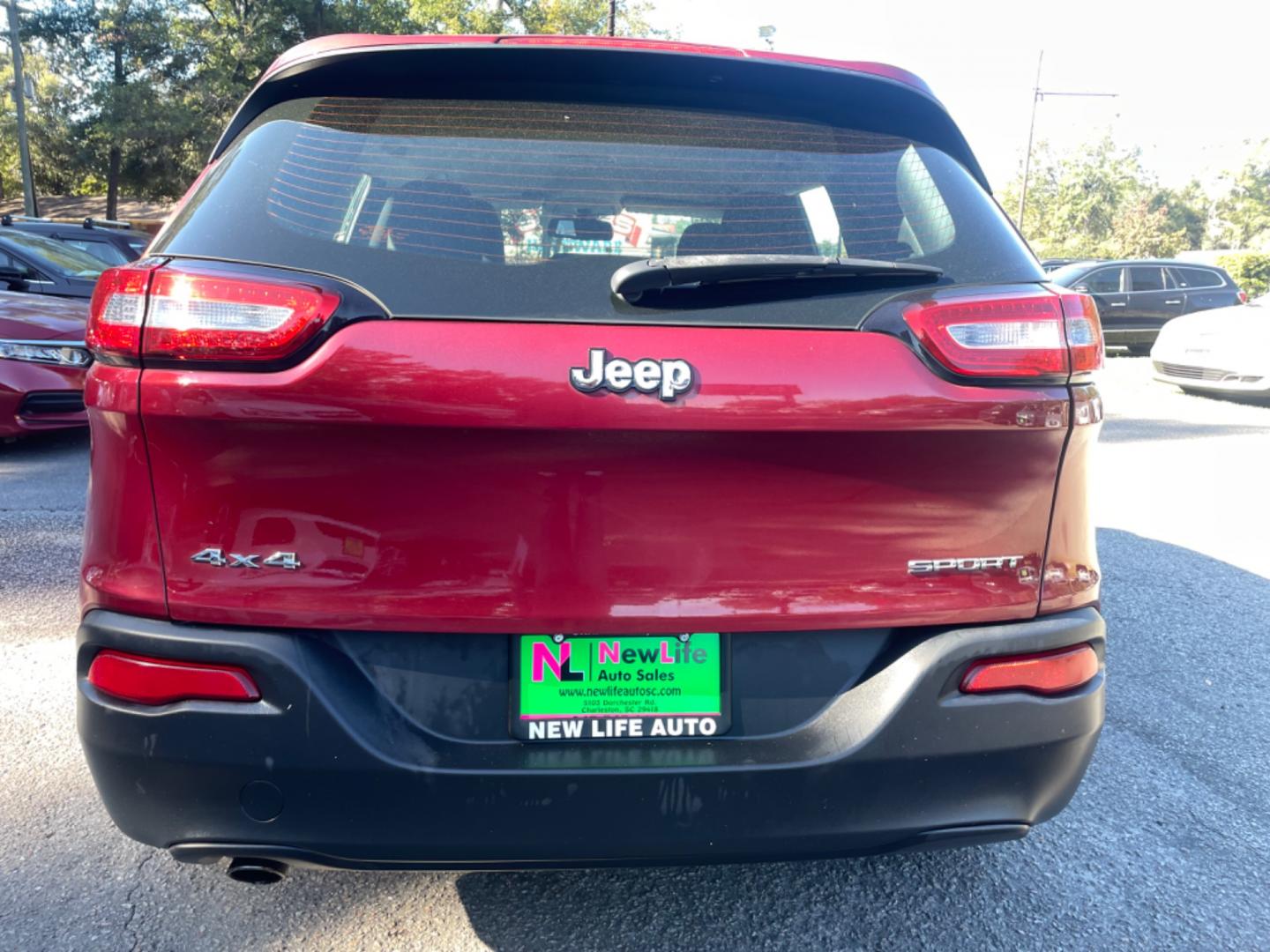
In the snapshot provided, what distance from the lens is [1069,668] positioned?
181 centimetres

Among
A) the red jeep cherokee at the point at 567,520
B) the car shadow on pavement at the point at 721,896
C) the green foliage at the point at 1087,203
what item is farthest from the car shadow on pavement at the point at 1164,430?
the green foliage at the point at 1087,203

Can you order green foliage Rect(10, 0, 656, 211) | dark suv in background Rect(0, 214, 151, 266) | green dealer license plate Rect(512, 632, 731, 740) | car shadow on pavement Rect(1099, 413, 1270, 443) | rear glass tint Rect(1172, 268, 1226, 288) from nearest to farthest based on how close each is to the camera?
green dealer license plate Rect(512, 632, 731, 740)
car shadow on pavement Rect(1099, 413, 1270, 443)
dark suv in background Rect(0, 214, 151, 266)
rear glass tint Rect(1172, 268, 1226, 288)
green foliage Rect(10, 0, 656, 211)

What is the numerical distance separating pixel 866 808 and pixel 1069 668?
48 cm

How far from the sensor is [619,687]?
1708 millimetres

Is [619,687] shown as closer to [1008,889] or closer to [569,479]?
[569,479]

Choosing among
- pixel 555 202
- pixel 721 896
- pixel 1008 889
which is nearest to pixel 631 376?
pixel 555 202

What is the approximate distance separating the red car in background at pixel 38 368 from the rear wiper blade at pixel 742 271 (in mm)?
6444

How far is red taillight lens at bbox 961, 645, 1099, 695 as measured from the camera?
68.6 inches

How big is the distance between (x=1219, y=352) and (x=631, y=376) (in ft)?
37.4

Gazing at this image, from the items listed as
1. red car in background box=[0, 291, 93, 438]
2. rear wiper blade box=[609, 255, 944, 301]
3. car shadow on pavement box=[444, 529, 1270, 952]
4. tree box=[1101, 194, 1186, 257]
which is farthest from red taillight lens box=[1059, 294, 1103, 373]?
tree box=[1101, 194, 1186, 257]

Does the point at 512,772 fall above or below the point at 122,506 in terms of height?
below

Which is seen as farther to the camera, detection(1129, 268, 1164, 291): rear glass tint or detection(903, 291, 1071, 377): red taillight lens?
detection(1129, 268, 1164, 291): rear glass tint

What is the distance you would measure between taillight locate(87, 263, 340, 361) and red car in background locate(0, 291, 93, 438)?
5.99 meters

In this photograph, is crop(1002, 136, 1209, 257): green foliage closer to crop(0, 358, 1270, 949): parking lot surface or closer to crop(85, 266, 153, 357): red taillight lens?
crop(0, 358, 1270, 949): parking lot surface
